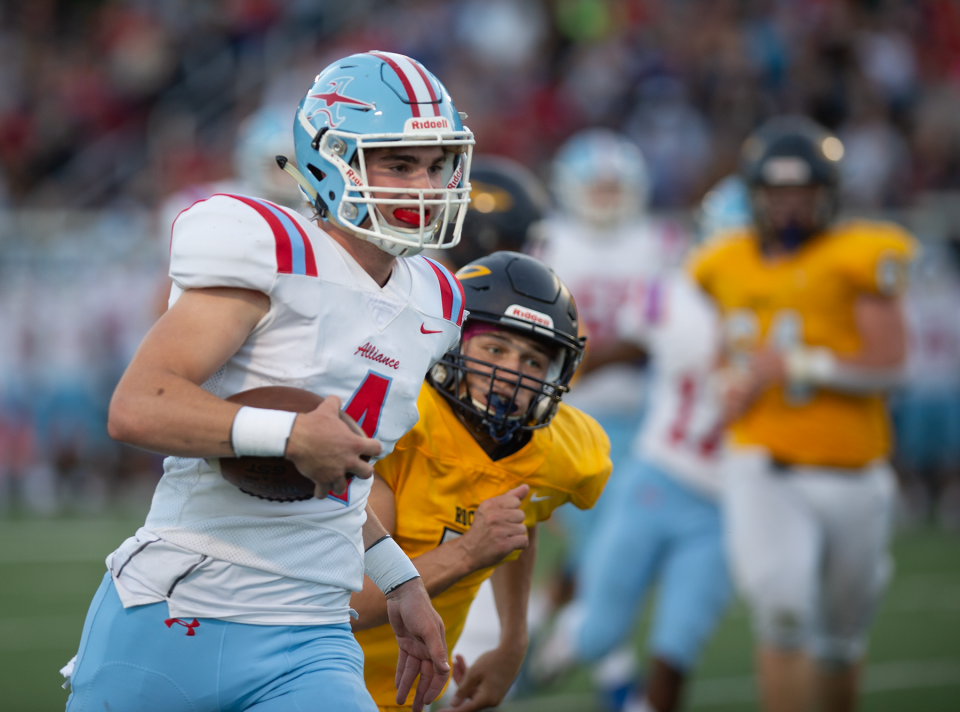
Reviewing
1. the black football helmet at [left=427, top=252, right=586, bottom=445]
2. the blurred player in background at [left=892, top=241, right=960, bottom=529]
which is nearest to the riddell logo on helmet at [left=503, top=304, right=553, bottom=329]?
the black football helmet at [left=427, top=252, right=586, bottom=445]

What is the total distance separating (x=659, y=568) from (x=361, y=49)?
32.0 ft

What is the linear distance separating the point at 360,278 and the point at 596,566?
10.7 feet

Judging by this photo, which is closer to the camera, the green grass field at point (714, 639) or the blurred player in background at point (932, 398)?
the green grass field at point (714, 639)

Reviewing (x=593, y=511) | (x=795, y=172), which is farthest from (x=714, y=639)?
(x=795, y=172)

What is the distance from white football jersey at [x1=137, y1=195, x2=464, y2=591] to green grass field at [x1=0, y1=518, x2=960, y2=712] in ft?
11.3

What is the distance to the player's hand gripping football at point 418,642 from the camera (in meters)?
2.49

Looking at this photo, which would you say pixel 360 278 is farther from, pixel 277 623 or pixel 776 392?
pixel 776 392

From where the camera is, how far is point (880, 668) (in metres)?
6.47

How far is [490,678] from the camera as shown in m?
3.05

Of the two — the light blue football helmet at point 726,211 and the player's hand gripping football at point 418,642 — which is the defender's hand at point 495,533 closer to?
the player's hand gripping football at point 418,642

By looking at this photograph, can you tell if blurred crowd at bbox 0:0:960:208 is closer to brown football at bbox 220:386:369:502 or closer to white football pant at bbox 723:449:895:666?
white football pant at bbox 723:449:895:666

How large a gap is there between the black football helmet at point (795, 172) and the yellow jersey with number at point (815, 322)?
0.32 feet

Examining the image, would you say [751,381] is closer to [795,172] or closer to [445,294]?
[795,172]

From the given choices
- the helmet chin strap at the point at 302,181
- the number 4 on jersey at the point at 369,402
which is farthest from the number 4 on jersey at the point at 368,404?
the helmet chin strap at the point at 302,181
